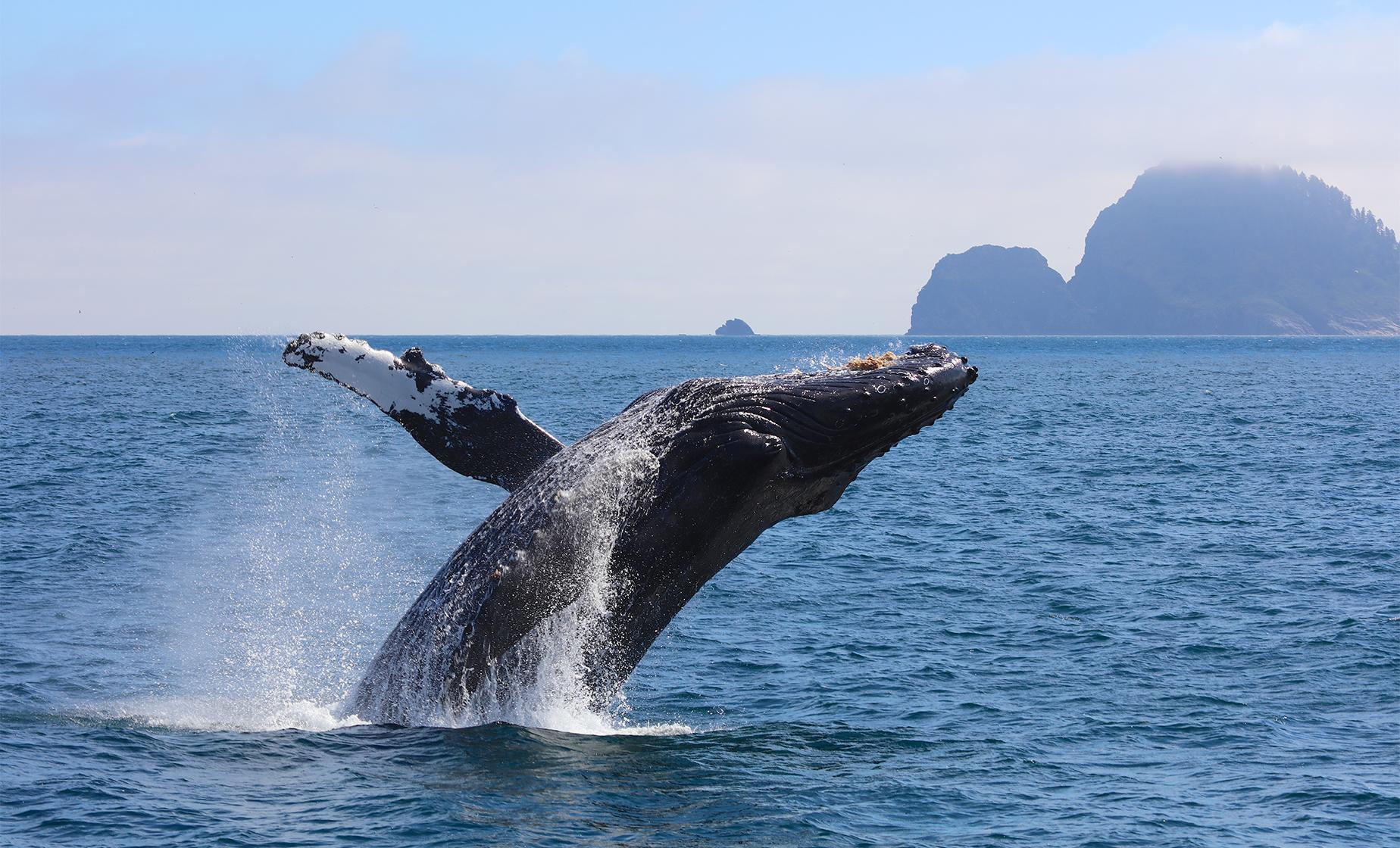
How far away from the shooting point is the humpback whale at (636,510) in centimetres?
862

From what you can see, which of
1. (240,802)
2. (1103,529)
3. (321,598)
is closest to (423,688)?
(240,802)

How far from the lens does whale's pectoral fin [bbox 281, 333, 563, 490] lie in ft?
32.5

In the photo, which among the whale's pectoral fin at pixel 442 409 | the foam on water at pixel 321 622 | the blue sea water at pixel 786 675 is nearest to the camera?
the foam on water at pixel 321 622

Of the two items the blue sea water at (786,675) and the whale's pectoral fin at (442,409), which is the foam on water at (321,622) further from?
the whale's pectoral fin at (442,409)

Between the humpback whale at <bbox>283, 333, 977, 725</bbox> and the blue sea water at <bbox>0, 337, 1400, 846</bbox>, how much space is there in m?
0.49

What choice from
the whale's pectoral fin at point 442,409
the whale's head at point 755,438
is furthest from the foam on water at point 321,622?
the whale's pectoral fin at point 442,409

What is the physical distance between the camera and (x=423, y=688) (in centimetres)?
956

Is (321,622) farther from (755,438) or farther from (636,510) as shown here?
(755,438)

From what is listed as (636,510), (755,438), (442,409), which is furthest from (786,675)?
(755,438)

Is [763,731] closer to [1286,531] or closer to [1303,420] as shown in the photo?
[1286,531]

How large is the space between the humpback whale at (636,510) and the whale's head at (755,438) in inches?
0.4

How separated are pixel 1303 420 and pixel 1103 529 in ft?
112

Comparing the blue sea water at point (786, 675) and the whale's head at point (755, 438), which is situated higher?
the whale's head at point (755, 438)

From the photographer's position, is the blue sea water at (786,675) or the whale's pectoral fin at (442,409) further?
the whale's pectoral fin at (442,409)
